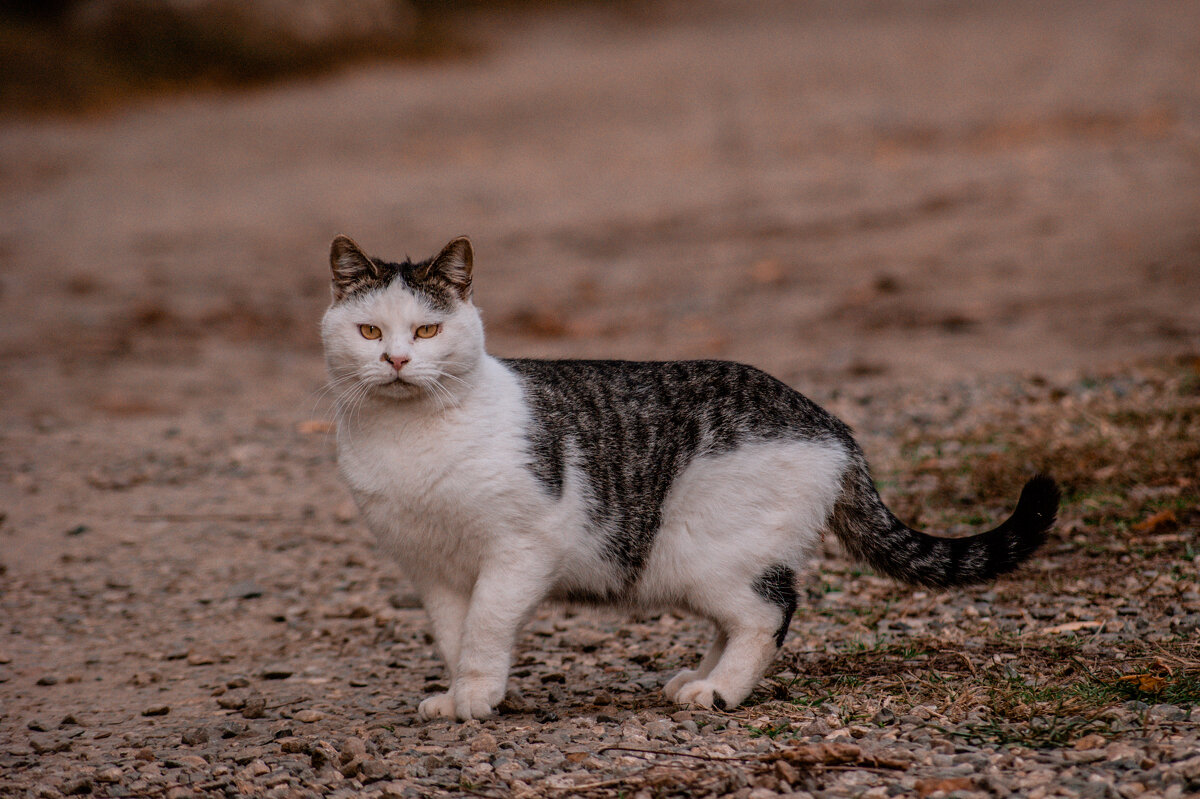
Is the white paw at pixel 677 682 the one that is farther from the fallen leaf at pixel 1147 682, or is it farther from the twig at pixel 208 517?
the twig at pixel 208 517

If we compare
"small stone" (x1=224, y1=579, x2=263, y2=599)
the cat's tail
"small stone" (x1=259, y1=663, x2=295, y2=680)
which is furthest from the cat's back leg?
"small stone" (x1=224, y1=579, x2=263, y2=599)

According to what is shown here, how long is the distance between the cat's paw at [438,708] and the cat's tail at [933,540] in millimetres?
1356

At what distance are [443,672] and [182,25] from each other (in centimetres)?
1561

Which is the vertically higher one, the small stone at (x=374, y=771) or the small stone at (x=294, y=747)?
the small stone at (x=374, y=771)

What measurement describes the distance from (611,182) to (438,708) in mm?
11093

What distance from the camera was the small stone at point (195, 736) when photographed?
3521mm

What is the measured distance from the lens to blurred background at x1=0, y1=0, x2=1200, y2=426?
9297 millimetres

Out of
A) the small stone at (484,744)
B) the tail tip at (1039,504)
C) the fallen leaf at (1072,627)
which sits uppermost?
the tail tip at (1039,504)

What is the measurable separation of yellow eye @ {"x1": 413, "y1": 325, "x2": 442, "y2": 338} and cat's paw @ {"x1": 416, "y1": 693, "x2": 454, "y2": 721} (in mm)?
1139

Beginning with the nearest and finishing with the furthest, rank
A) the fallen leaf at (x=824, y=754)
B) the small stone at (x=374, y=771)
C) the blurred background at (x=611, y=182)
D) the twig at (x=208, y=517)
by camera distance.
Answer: the fallen leaf at (x=824, y=754) → the small stone at (x=374, y=771) → the twig at (x=208, y=517) → the blurred background at (x=611, y=182)

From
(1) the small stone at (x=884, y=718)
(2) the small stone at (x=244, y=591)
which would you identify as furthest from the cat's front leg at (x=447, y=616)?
(2) the small stone at (x=244, y=591)

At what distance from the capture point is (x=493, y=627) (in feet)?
11.5

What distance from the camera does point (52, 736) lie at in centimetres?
369

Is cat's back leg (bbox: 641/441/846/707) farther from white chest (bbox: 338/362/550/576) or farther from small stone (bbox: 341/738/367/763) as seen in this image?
small stone (bbox: 341/738/367/763)
